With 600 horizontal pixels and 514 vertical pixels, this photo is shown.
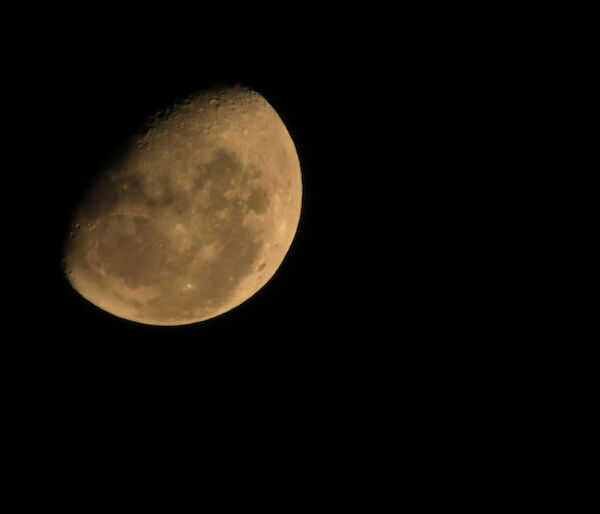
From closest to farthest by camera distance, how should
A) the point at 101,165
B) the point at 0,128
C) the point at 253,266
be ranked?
the point at 0,128 < the point at 101,165 < the point at 253,266

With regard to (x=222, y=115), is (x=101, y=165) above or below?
below

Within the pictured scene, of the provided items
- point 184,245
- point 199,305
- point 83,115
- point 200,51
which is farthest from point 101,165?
point 199,305

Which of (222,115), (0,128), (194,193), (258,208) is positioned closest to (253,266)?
(258,208)

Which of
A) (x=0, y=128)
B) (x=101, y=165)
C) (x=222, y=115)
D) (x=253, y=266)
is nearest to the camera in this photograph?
(x=0, y=128)

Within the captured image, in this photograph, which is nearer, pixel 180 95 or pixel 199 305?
pixel 180 95

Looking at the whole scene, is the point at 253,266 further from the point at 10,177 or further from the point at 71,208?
the point at 10,177

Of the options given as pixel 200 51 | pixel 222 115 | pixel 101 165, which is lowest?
pixel 101 165

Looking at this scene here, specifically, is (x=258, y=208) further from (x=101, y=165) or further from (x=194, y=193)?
(x=101, y=165)
